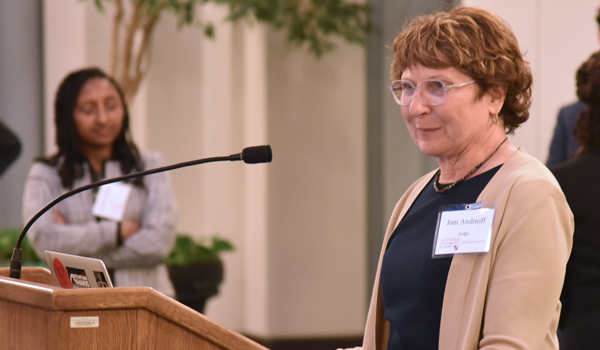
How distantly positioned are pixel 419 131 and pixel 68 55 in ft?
13.5

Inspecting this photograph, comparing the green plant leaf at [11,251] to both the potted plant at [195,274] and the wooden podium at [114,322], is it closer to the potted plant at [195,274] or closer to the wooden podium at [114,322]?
the potted plant at [195,274]

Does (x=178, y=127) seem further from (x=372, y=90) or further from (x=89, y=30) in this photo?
(x=372, y=90)

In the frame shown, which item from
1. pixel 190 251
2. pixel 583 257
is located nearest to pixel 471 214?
pixel 583 257

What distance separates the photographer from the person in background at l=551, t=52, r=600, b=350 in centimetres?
209

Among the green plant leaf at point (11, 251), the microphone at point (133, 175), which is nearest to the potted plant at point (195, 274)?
the green plant leaf at point (11, 251)

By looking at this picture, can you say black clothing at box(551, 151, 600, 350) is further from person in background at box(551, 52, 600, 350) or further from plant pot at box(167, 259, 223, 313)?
plant pot at box(167, 259, 223, 313)

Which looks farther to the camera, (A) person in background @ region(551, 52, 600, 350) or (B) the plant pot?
(B) the plant pot

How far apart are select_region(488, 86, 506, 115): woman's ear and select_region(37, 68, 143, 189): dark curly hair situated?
182 cm

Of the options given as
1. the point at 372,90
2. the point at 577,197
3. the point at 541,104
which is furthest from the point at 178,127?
the point at 577,197

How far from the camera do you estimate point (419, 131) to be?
1.57 metres

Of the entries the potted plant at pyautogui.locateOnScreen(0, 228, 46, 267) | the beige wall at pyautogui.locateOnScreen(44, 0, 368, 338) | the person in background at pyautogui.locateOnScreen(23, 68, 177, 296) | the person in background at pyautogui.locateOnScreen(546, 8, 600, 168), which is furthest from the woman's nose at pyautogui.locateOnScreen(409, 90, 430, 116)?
the beige wall at pyautogui.locateOnScreen(44, 0, 368, 338)

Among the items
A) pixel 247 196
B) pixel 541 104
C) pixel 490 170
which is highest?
pixel 541 104

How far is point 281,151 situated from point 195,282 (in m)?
1.71

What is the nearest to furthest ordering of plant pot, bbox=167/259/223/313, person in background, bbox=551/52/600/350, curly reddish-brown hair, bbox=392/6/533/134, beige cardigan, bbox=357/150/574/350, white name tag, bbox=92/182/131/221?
1. beige cardigan, bbox=357/150/574/350
2. curly reddish-brown hair, bbox=392/6/533/134
3. person in background, bbox=551/52/600/350
4. white name tag, bbox=92/182/131/221
5. plant pot, bbox=167/259/223/313
